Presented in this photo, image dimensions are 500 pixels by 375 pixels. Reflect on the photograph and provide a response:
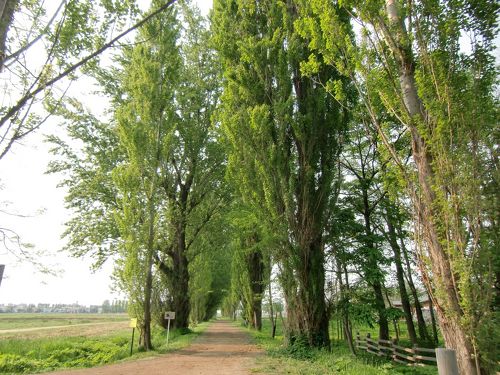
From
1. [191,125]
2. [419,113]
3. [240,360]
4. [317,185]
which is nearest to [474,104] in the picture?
[419,113]

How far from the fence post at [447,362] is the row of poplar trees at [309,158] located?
193cm

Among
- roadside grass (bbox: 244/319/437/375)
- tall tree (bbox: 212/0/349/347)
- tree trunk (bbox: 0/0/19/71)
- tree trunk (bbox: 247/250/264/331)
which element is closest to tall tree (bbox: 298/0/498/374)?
roadside grass (bbox: 244/319/437/375)

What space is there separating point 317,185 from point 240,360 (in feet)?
18.3

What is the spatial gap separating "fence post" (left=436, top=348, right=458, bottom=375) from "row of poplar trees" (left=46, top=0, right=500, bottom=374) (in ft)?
6.32

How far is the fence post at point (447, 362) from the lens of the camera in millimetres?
2611

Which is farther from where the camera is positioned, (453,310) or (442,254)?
(442,254)

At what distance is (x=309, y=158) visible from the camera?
Result: 10203 mm

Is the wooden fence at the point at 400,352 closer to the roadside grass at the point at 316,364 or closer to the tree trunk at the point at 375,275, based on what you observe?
the roadside grass at the point at 316,364

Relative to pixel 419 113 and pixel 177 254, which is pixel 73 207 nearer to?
pixel 177 254

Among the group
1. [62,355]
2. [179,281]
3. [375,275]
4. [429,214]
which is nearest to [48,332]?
[179,281]

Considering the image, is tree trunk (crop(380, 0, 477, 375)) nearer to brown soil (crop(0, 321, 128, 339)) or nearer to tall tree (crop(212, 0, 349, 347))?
tall tree (crop(212, 0, 349, 347))

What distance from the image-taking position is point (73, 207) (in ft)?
56.1

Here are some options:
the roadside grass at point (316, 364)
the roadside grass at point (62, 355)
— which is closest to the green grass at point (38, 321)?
the roadside grass at point (62, 355)

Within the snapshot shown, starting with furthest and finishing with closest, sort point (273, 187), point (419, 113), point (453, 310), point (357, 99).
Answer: point (357, 99), point (273, 187), point (419, 113), point (453, 310)
